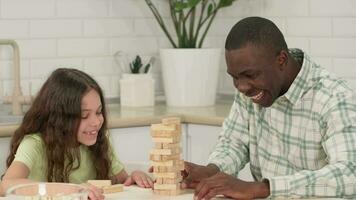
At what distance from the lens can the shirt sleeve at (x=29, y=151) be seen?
10.3 ft

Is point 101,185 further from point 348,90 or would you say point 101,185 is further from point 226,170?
point 348,90

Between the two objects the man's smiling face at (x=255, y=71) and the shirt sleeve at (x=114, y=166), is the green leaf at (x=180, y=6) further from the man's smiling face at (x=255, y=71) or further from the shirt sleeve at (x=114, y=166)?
the man's smiling face at (x=255, y=71)

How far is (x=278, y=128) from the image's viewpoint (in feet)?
9.50

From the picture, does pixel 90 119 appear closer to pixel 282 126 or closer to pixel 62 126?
pixel 62 126

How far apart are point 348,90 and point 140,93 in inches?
76.5

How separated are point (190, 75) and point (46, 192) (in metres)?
2.36

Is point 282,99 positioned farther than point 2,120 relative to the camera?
No

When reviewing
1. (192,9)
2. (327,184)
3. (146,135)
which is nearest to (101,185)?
(327,184)

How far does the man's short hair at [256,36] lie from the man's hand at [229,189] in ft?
1.39

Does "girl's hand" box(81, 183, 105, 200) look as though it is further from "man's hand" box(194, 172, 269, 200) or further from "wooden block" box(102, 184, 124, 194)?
"man's hand" box(194, 172, 269, 200)

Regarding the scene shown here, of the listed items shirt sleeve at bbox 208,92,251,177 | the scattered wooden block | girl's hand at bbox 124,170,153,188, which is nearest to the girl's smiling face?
girl's hand at bbox 124,170,153,188

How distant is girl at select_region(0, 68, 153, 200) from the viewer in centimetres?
324

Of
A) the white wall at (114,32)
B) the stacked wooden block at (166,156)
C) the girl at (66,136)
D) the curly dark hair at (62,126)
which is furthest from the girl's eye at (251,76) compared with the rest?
the white wall at (114,32)

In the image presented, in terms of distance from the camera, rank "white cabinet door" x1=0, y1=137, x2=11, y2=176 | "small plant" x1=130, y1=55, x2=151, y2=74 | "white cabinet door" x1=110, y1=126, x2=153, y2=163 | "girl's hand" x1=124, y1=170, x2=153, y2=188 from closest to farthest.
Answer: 1. "girl's hand" x1=124, y1=170, x2=153, y2=188
2. "white cabinet door" x1=0, y1=137, x2=11, y2=176
3. "white cabinet door" x1=110, y1=126, x2=153, y2=163
4. "small plant" x1=130, y1=55, x2=151, y2=74
